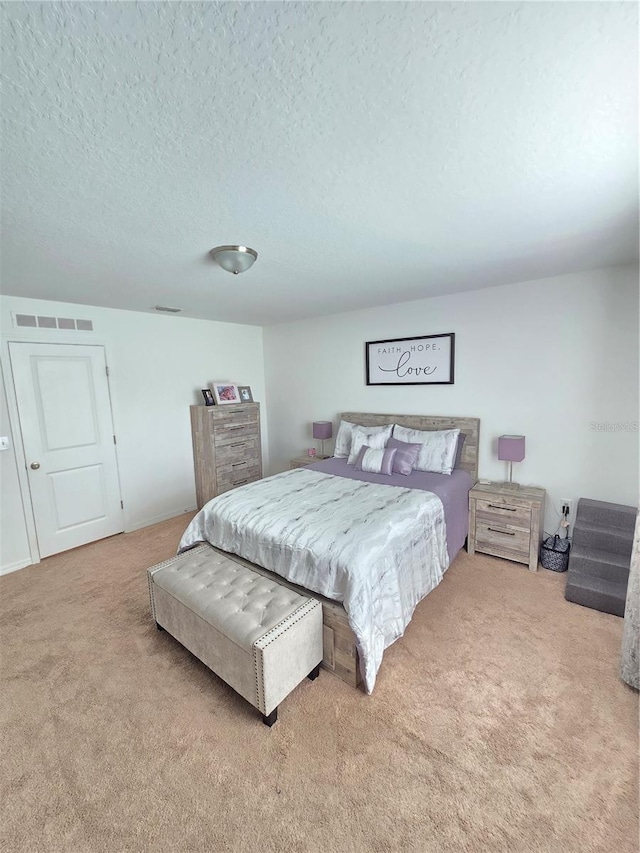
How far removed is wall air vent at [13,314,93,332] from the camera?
3014mm

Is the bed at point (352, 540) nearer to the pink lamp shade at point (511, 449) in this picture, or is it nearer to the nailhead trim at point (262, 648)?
the nailhead trim at point (262, 648)

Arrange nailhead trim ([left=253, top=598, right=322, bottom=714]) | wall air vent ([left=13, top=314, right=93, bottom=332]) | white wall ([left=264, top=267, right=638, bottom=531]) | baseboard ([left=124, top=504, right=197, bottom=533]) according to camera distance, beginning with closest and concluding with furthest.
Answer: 1. nailhead trim ([left=253, top=598, right=322, bottom=714])
2. white wall ([left=264, top=267, right=638, bottom=531])
3. wall air vent ([left=13, top=314, right=93, bottom=332])
4. baseboard ([left=124, top=504, right=197, bottom=533])

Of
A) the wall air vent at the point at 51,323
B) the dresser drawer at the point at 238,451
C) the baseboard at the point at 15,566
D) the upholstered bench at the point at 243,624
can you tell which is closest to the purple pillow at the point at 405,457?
the upholstered bench at the point at 243,624

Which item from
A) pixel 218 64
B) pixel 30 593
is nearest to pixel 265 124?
pixel 218 64

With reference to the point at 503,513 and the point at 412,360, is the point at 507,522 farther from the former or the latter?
the point at 412,360

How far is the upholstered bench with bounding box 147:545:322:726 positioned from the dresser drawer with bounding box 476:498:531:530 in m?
1.84

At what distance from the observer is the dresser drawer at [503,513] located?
9.27ft

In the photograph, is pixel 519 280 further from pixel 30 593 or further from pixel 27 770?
pixel 30 593

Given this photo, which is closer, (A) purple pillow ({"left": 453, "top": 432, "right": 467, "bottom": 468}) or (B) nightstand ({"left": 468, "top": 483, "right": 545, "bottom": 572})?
(B) nightstand ({"left": 468, "top": 483, "right": 545, "bottom": 572})

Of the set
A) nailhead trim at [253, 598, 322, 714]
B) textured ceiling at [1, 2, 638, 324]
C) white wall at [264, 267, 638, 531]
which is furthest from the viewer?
white wall at [264, 267, 638, 531]

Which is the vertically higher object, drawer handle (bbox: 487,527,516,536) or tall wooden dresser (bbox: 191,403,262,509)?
tall wooden dresser (bbox: 191,403,262,509)

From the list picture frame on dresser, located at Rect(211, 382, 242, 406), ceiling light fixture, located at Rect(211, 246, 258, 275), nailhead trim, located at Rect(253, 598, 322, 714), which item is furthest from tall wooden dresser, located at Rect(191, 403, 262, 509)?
nailhead trim, located at Rect(253, 598, 322, 714)

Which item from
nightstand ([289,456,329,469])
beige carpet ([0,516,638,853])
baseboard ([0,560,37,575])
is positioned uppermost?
nightstand ([289,456,329,469])

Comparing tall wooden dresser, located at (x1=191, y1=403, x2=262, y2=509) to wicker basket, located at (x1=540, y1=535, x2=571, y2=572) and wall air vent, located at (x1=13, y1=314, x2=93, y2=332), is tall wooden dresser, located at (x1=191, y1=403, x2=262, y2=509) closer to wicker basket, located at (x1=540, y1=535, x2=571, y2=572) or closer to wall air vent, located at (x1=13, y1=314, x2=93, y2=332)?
wall air vent, located at (x1=13, y1=314, x2=93, y2=332)
